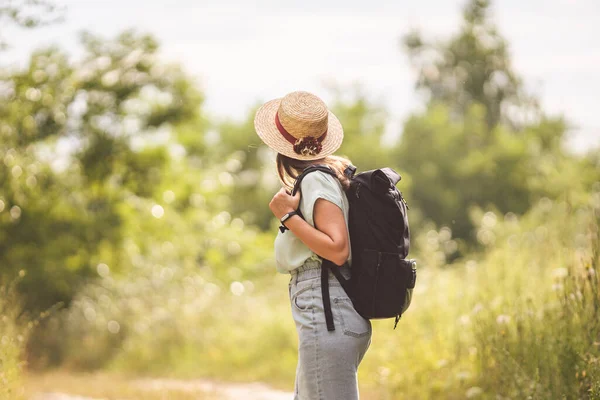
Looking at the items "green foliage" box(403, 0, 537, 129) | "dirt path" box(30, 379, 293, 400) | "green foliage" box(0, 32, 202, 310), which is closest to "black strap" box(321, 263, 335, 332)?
"dirt path" box(30, 379, 293, 400)

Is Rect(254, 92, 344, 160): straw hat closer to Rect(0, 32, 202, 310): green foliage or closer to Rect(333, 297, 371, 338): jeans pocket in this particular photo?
Rect(333, 297, 371, 338): jeans pocket

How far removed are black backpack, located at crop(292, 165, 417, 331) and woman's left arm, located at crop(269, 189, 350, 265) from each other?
94 mm

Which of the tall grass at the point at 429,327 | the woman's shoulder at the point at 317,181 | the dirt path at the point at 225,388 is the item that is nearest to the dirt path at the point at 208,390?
the dirt path at the point at 225,388

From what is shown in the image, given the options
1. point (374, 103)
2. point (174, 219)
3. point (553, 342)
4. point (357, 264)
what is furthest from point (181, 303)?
point (374, 103)

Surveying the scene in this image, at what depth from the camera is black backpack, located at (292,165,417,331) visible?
2.90 metres

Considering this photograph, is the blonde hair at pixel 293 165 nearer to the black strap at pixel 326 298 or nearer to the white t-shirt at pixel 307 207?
the white t-shirt at pixel 307 207

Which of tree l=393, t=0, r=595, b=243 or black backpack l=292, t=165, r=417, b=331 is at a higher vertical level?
tree l=393, t=0, r=595, b=243

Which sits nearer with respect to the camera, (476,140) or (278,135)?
(278,135)

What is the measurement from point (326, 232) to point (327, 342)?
1.37ft

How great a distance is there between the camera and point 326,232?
285 centimetres

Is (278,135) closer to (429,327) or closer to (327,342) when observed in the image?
(327,342)

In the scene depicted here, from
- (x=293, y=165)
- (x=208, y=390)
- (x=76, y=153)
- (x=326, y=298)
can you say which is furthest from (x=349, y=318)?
(x=76, y=153)

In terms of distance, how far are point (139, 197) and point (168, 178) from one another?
725mm

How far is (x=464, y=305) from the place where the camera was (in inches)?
284
